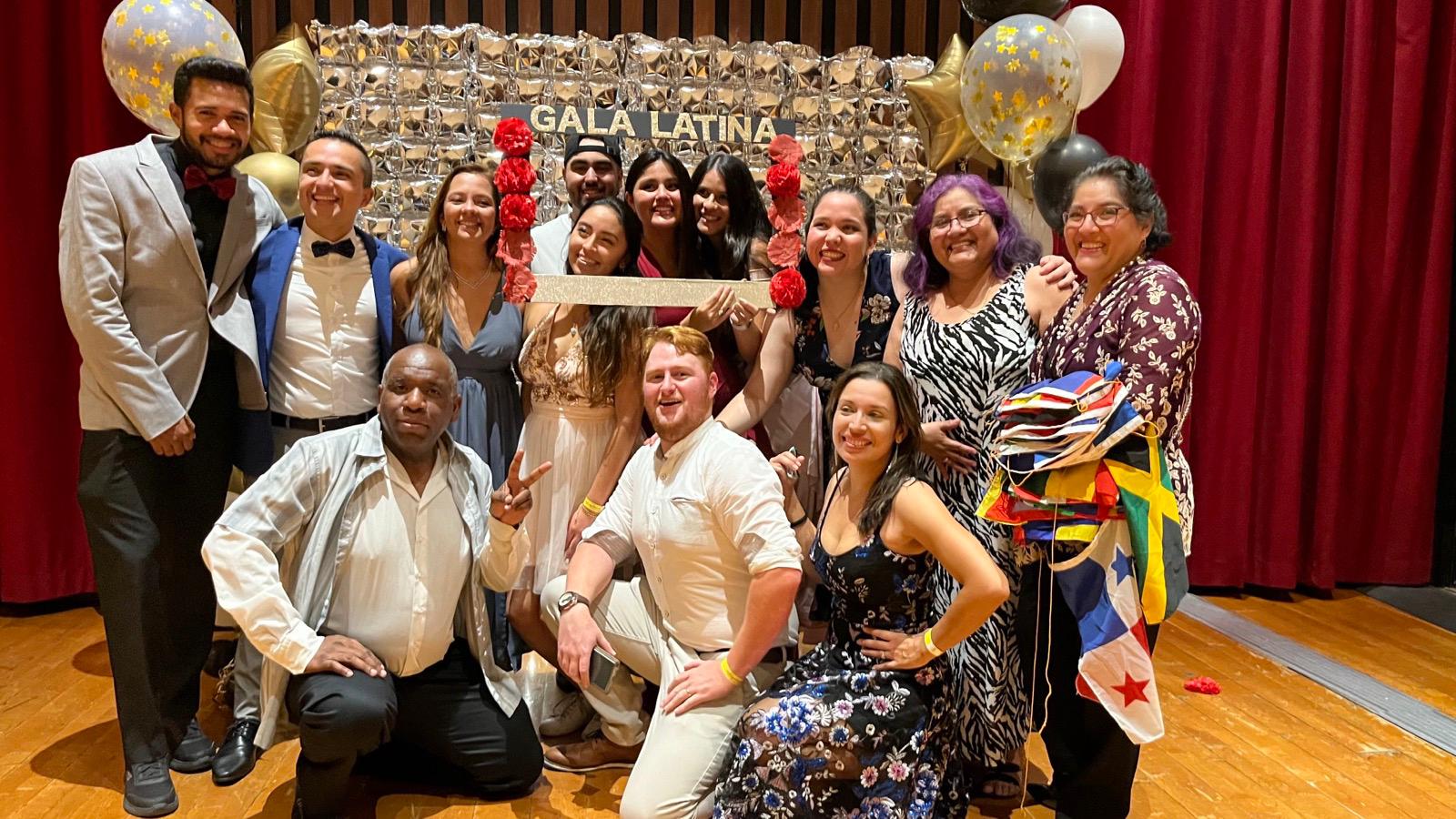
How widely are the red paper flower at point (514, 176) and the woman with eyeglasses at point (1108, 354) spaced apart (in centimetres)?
151

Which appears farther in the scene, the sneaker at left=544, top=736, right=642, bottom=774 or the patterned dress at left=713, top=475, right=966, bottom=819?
the sneaker at left=544, top=736, right=642, bottom=774

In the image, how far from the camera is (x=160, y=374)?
277 cm

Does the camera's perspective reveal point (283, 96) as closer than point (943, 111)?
Yes

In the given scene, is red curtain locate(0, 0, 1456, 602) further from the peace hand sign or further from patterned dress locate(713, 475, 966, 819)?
the peace hand sign

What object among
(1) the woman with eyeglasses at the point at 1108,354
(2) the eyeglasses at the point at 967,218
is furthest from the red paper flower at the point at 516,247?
(1) the woman with eyeglasses at the point at 1108,354

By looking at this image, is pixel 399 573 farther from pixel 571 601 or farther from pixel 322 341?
pixel 322 341

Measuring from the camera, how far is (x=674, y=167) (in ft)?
11.2

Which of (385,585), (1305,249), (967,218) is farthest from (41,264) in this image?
(1305,249)

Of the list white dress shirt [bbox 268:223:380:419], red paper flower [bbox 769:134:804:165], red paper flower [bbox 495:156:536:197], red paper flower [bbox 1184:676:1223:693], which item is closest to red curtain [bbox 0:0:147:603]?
white dress shirt [bbox 268:223:380:419]

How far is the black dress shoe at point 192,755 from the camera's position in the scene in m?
2.98

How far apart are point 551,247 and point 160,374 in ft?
4.28

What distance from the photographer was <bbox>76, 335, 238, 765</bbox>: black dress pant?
281 centimetres

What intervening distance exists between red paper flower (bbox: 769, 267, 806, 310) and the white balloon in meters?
2.05

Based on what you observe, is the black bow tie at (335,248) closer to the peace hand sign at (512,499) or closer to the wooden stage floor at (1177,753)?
the peace hand sign at (512,499)
